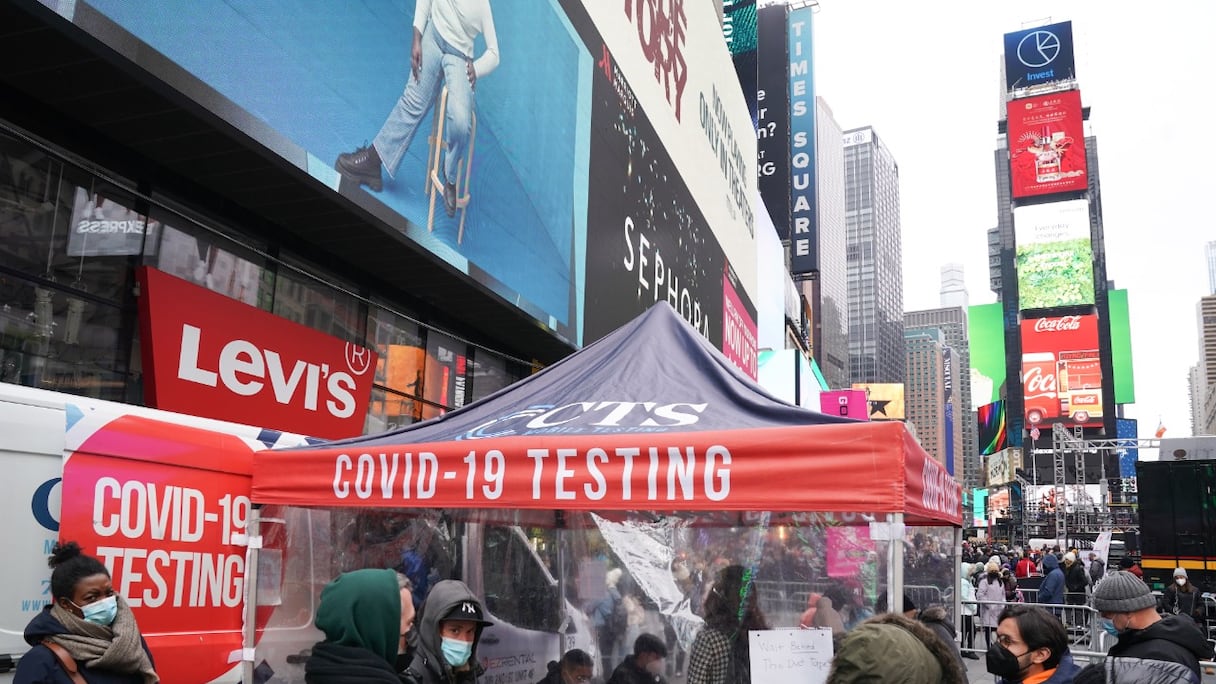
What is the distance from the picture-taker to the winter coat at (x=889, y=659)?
2555 mm

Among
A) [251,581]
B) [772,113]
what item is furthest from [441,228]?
[772,113]

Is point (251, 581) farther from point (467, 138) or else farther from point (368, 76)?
point (467, 138)

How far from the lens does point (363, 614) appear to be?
328cm

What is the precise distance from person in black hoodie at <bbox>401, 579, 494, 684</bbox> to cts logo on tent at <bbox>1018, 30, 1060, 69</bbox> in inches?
3415

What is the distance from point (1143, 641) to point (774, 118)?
39865 millimetres

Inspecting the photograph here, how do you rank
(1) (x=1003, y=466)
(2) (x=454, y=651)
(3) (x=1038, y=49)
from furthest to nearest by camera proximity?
(1) (x=1003, y=466)
(3) (x=1038, y=49)
(2) (x=454, y=651)

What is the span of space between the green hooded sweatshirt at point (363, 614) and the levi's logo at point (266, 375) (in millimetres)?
4794

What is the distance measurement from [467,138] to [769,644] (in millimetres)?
7319

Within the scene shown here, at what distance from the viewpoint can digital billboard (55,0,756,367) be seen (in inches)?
273

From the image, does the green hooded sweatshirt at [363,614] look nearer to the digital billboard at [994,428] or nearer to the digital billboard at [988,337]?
the digital billboard at [994,428]

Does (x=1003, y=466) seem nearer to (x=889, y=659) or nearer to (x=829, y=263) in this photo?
(x=829, y=263)

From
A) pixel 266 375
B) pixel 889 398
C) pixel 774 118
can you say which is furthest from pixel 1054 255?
pixel 266 375

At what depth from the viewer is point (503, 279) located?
11.2 m

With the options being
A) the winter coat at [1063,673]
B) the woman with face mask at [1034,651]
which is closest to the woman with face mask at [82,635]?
the woman with face mask at [1034,651]
